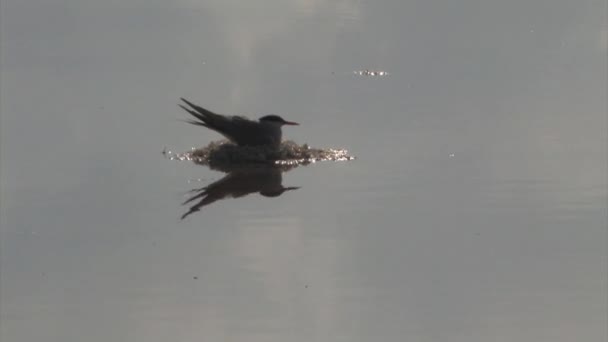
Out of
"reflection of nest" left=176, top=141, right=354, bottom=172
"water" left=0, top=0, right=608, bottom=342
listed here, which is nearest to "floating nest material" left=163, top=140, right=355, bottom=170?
"reflection of nest" left=176, top=141, right=354, bottom=172

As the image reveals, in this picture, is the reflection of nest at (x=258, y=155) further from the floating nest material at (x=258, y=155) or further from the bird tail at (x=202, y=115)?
the bird tail at (x=202, y=115)

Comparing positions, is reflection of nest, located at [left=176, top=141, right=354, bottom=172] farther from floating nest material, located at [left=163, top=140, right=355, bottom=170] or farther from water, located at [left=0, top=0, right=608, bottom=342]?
water, located at [left=0, top=0, right=608, bottom=342]

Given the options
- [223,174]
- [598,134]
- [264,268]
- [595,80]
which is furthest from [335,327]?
[595,80]

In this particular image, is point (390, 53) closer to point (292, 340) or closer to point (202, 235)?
point (202, 235)

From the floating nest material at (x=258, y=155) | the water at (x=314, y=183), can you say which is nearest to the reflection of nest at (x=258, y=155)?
the floating nest material at (x=258, y=155)

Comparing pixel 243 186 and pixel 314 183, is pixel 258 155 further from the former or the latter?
pixel 314 183

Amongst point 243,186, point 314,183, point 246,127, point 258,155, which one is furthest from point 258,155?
point 314,183
